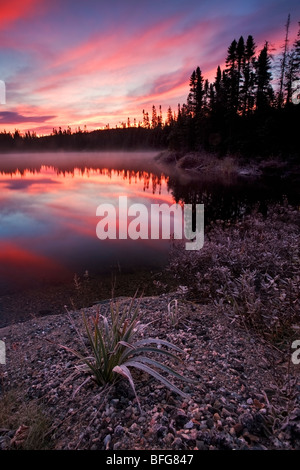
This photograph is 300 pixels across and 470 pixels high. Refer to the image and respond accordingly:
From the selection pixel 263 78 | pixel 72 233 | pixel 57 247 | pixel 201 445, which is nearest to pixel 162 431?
pixel 201 445

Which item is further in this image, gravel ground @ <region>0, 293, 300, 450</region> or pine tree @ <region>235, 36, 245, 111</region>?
pine tree @ <region>235, 36, 245, 111</region>

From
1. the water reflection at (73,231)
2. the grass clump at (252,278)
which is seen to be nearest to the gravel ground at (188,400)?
the grass clump at (252,278)

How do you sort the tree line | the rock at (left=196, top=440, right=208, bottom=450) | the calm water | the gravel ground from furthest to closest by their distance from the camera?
1. the tree line
2. the calm water
3. the gravel ground
4. the rock at (left=196, top=440, right=208, bottom=450)

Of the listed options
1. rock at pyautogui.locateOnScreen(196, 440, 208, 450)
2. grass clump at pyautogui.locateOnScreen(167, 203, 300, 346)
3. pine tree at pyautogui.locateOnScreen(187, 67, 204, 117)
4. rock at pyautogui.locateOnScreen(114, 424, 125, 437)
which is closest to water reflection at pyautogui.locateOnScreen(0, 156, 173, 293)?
grass clump at pyautogui.locateOnScreen(167, 203, 300, 346)

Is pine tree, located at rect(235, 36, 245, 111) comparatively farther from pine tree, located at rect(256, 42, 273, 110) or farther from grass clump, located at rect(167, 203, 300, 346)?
grass clump, located at rect(167, 203, 300, 346)

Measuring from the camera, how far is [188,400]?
→ 2760 millimetres

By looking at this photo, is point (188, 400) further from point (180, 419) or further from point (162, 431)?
point (162, 431)

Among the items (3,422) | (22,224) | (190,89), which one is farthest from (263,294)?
(190,89)

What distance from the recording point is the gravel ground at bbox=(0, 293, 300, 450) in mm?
2371

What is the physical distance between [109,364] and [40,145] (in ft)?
700

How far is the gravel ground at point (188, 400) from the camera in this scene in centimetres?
237

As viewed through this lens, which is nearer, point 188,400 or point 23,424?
point 23,424

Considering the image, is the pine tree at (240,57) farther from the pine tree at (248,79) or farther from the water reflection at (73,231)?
the water reflection at (73,231)

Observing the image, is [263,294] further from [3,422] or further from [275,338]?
[3,422]
